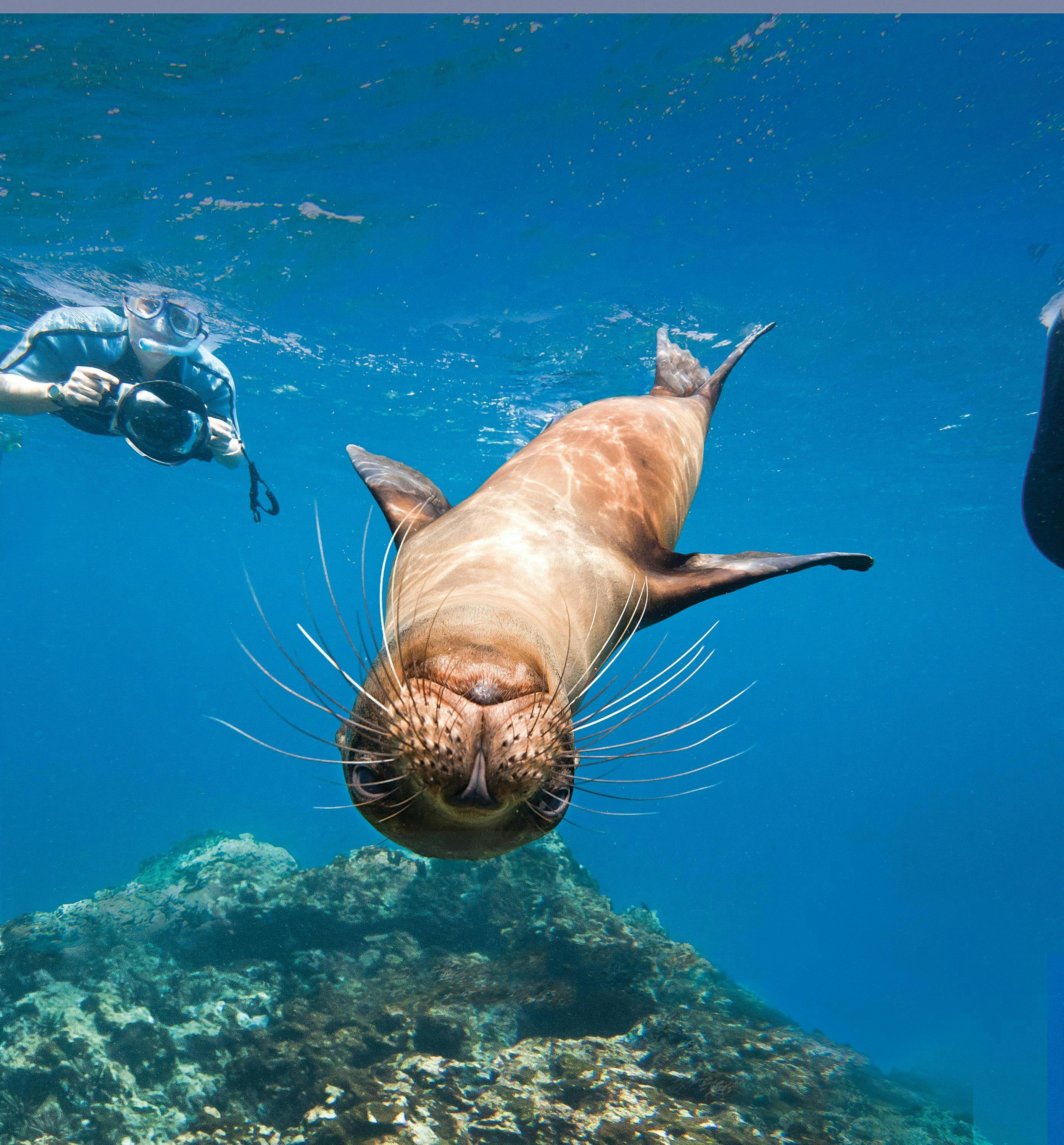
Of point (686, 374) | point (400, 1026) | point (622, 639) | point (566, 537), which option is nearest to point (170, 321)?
point (686, 374)

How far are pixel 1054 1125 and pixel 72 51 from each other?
47.9m

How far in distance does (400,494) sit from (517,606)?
1.60 metres

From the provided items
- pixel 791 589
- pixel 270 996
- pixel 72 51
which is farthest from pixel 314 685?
pixel 791 589

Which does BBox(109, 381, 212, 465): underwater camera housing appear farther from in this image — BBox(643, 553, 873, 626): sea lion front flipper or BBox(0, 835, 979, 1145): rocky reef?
BBox(0, 835, 979, 1145): rocky reef

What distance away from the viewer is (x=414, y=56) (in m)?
9.01

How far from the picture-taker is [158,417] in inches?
310

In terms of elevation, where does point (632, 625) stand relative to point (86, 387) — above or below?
below

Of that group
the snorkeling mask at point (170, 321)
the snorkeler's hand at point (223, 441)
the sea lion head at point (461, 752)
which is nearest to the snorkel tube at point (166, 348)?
the snorkeling mask at point (170, 321)

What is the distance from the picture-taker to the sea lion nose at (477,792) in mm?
1401

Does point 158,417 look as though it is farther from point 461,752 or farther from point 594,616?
point 461,752

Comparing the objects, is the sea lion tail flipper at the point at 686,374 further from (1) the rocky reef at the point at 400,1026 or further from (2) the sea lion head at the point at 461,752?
(1) the rocky reef at the point at 400,1026

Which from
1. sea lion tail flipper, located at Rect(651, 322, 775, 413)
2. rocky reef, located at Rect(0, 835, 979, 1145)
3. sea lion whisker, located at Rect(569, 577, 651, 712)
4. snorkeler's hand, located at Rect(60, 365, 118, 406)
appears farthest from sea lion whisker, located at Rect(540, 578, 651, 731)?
snorkeler's hand, located at Rect(60, 365, 118, 406)

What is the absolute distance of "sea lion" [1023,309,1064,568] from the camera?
319cm

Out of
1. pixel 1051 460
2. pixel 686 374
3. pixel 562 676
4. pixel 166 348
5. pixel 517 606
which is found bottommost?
pixel 562 676
